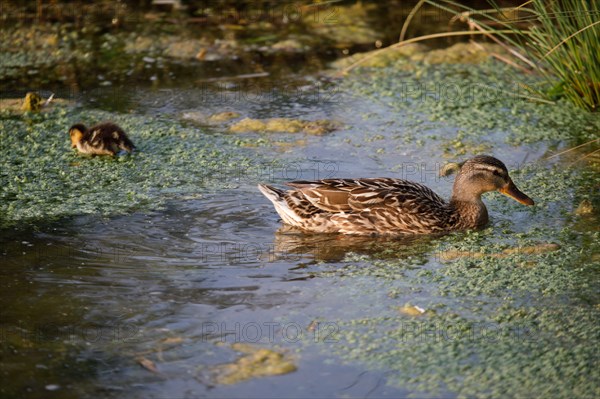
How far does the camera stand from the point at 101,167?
7551 millimetres

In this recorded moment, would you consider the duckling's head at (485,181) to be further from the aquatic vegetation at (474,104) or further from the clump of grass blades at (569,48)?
the clump of grass blades at (569,48)

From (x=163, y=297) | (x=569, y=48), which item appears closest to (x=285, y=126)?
(x=569, y=48)

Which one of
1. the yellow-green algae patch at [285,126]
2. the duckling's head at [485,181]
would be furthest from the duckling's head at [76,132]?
the duckling's head at [485,181]

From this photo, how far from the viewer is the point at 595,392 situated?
4.31 m

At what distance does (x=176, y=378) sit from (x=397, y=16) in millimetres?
8010

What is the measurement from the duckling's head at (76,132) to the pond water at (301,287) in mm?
137

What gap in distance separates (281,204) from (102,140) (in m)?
1.89

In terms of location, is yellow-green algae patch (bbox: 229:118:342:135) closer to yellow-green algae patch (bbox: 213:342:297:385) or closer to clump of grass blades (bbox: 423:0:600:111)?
clump of grass blades (bbox: 423:0:600:111)

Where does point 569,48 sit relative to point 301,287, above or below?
above

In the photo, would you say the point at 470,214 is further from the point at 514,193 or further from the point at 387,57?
the point at 387,57

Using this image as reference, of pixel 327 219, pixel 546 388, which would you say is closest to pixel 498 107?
pixel 327 219

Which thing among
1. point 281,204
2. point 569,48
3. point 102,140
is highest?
point 569,48

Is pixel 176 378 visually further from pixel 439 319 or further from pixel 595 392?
pixel 595 392

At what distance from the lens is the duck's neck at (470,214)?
6.45 metres
